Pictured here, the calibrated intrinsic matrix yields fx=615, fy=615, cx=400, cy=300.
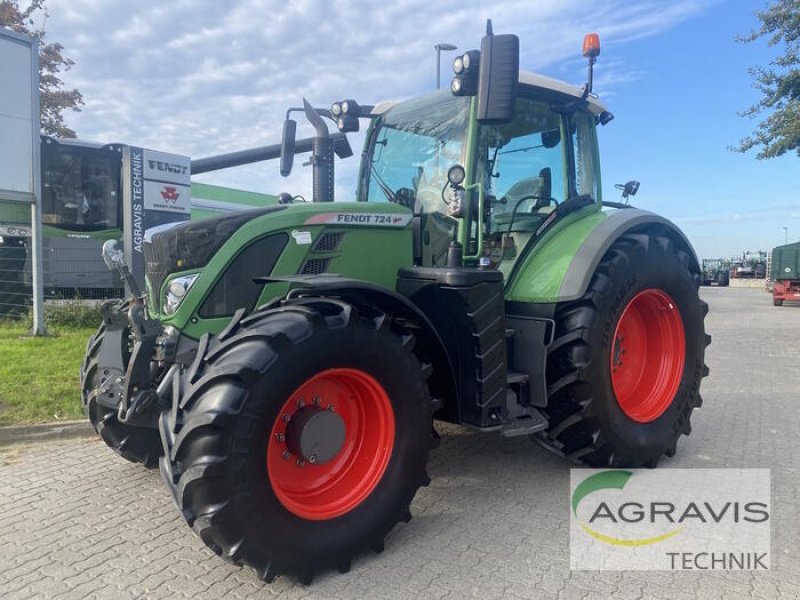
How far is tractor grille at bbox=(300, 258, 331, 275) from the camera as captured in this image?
3.45m

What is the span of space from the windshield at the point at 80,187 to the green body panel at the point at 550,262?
1180 centimetres

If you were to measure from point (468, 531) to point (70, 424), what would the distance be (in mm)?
3614

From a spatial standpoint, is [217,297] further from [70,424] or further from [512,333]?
[70,424]

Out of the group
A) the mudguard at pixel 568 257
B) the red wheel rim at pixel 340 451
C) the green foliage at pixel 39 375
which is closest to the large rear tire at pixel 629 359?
the mudguard at pixel 568 257

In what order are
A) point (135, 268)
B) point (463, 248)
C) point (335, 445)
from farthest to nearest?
1. point (135, 268)
2. point (463, 248)
3. point (335, 445)

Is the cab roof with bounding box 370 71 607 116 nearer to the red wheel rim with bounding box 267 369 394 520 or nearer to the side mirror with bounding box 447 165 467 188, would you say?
the side mirror with bounding box 447 165 467 188

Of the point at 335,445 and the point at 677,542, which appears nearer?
the point at 335,445

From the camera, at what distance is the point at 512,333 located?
3.97m

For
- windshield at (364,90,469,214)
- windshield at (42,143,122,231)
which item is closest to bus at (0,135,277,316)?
windshield at (42,143,122,231)

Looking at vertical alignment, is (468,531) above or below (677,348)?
below

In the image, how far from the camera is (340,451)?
312cm

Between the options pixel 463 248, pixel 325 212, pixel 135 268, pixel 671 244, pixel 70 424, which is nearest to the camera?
pixel 325 212

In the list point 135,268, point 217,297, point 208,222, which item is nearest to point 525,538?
point 217,297

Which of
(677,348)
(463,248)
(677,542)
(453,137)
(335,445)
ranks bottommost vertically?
(677,542)
